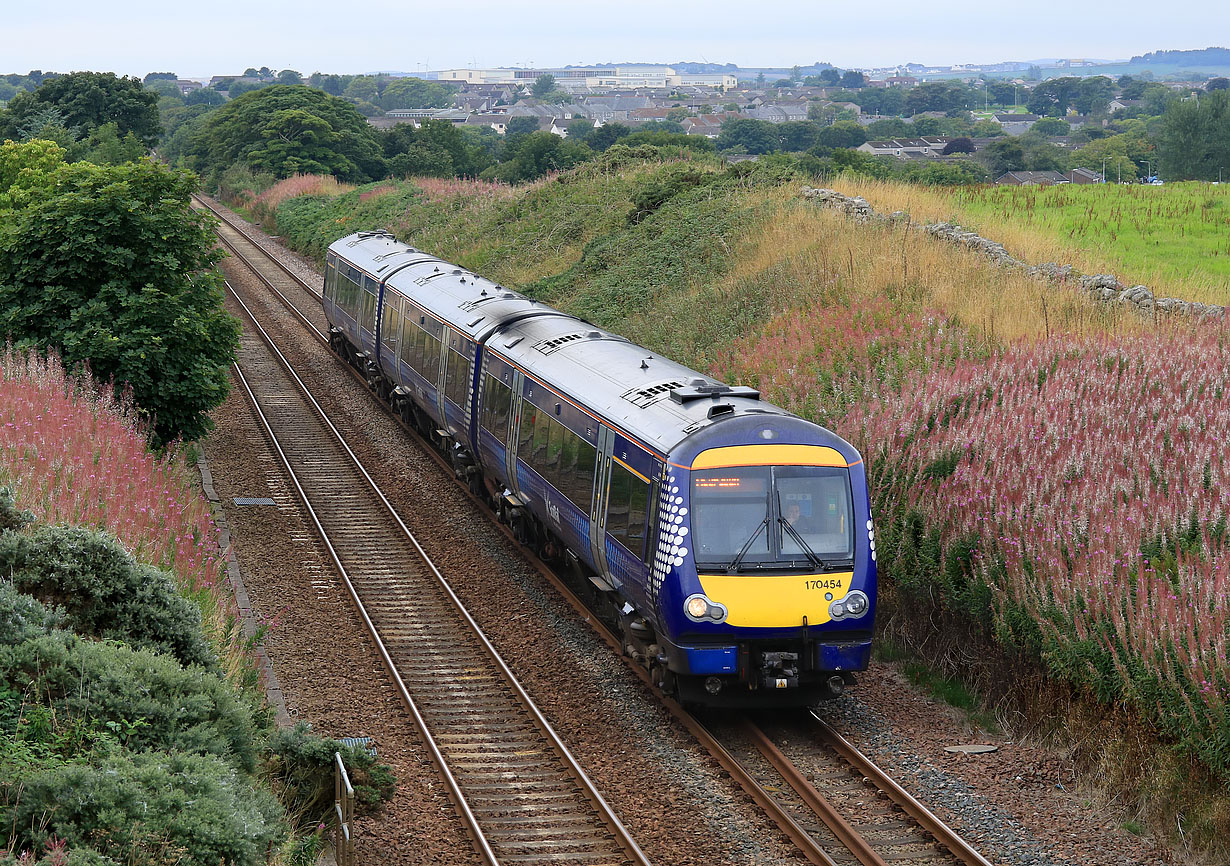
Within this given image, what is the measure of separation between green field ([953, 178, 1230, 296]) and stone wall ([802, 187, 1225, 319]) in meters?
1.06

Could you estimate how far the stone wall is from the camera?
60.1 feet

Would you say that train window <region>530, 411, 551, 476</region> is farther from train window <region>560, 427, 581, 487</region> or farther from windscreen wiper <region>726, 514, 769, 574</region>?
windscreen wiper <region>726, 514, 769, 574</region>

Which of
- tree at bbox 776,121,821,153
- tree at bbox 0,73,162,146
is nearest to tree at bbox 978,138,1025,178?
tree at bbox 776,121,821,153

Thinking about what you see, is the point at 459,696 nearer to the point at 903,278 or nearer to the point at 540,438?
the point at 540,438

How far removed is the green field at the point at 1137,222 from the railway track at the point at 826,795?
40.3 feet

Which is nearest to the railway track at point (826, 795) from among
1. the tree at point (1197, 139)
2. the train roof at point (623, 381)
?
the train roof at point (623, 381)

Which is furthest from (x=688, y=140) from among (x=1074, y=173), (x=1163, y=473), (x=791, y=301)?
(x=1163, y=473)

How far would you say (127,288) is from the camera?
18922 millimetres

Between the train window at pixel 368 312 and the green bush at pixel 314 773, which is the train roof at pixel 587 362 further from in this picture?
the green bush at pixel 314 773

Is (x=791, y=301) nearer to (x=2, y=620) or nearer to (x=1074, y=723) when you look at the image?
(x=1074, y=723)

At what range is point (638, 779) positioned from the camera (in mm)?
10672

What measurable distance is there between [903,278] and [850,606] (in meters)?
10.8

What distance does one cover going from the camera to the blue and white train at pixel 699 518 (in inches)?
434

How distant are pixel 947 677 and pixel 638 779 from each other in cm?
384
